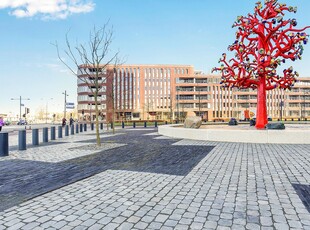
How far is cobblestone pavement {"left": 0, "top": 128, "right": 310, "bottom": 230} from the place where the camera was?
12.2 ft

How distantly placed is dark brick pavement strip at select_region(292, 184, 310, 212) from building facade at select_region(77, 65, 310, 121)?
8166cm

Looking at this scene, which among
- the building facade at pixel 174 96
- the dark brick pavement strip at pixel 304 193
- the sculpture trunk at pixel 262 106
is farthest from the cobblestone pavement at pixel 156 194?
the building facade at pixel 174 96

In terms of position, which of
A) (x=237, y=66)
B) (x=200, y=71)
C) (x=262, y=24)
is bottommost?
(x=237, y=66)

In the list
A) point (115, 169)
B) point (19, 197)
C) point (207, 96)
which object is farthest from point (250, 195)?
point (207, 96)

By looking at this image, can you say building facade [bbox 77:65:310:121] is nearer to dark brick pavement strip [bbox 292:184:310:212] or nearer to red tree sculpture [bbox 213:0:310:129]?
red tree sculpture [bbox 213:0:310:129]

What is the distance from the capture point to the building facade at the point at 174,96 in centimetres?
8825

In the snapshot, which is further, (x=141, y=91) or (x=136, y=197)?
(x=141, y=91)

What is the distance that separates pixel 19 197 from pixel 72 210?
1497 mm

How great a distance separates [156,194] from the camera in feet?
16.5

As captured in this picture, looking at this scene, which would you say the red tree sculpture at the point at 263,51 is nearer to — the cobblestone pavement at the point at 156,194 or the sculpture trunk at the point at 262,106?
the sculpture trunk at the point at 262,106

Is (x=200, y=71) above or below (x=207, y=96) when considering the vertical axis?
above

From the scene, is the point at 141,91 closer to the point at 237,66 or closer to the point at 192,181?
the point at 237,66

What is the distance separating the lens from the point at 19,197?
16.0ft

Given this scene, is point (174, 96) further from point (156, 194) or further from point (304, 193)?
point (156, 194)
